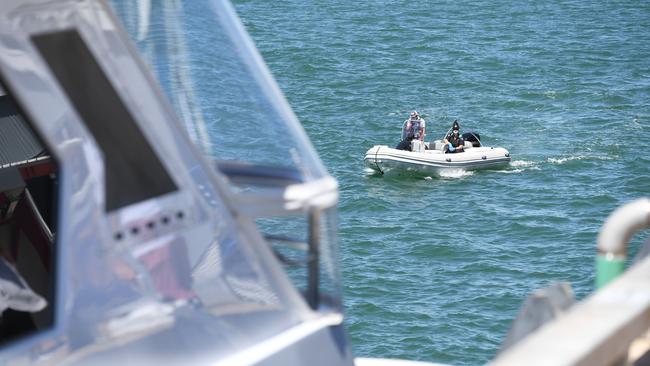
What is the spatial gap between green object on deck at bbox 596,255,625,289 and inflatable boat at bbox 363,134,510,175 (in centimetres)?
3069

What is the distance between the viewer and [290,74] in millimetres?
46844

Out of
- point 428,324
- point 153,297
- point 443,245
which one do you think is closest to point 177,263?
point 153,297

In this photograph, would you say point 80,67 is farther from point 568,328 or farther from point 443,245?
point 443,245

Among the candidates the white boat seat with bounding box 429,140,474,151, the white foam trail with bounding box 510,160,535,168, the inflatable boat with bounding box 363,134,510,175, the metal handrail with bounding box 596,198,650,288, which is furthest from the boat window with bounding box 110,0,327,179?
the white foam trail with bounding box 510,160,535,168

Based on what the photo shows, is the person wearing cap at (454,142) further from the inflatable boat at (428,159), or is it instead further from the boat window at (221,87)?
the boat window at (221,87)

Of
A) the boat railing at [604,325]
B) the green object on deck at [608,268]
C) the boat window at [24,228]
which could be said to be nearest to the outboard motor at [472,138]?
the boat window at [24,228]

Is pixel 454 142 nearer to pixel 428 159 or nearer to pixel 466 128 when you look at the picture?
pixel 428 159

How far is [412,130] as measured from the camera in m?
34.5

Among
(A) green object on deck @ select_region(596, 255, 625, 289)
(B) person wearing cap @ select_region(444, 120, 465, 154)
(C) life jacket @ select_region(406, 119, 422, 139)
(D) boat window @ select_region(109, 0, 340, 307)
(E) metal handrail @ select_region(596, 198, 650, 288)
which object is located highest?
(D) boat window @ select_region(109, 0, 340, 307)

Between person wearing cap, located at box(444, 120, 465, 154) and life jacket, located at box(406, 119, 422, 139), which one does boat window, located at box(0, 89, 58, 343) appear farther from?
person wearing cap, located at box(444, 120, 465, 154)

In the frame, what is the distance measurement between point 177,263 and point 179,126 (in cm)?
32

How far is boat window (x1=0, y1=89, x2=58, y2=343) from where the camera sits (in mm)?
3191

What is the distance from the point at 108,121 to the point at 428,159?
31.3 meters

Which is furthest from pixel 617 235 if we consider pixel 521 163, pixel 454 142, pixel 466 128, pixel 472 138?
pixel 466 128
